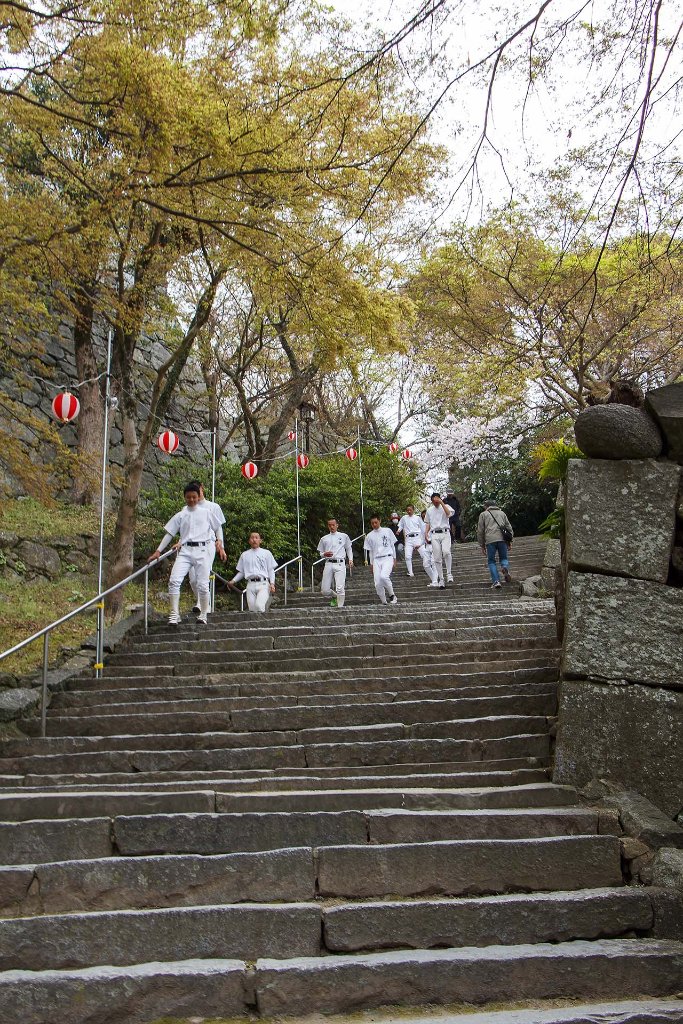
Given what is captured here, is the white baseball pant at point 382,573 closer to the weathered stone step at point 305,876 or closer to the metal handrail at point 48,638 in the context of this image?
the metal handrail at point 48,638

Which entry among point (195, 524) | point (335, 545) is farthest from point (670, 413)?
point (335, 545)

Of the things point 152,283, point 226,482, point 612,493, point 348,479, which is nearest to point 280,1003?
point 612,493

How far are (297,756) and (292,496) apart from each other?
13862 millimetres

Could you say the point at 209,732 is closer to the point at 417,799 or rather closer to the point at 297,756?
the point at 297,756

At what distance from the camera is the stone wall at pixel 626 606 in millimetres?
5047

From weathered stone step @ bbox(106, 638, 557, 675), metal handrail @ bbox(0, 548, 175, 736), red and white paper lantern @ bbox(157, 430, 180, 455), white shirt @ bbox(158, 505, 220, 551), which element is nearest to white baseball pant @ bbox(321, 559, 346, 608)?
red and white paper lantern @ bbox(157, 430, 180, 455)

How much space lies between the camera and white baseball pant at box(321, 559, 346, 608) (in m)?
13.9

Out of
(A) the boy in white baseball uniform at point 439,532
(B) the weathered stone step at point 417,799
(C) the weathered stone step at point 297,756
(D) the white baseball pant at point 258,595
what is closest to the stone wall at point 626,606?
(B) the weathered stone step at point 417,799

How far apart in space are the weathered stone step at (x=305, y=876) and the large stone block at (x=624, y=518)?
1.70m

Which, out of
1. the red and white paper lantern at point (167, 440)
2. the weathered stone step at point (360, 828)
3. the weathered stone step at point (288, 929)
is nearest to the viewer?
the weathered stone step at point (288, 929)

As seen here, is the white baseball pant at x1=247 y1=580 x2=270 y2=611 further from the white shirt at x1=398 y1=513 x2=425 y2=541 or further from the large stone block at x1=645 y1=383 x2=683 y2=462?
the large stone block at x1=645 y1=383 x2=683 y2=462

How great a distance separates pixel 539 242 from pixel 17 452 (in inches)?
492

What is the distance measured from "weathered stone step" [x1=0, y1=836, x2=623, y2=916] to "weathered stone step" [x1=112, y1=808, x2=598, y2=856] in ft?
0.74

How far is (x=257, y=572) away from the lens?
472 inches
